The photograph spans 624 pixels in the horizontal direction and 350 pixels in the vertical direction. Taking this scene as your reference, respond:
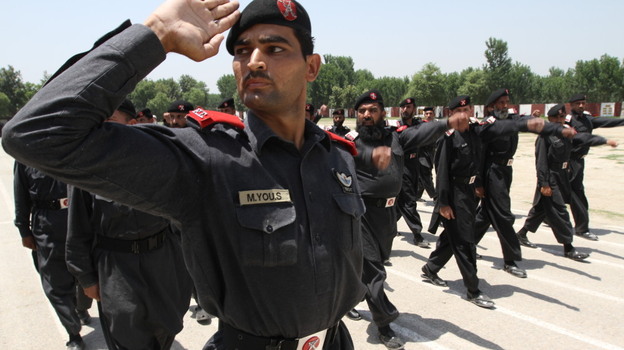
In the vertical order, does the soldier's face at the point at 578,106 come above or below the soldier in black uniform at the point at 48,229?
above

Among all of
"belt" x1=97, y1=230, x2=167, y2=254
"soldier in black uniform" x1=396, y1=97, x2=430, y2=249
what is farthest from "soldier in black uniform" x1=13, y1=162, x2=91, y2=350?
"soldier in black uniform" x1=396, y1=97, x2=430, y2=249

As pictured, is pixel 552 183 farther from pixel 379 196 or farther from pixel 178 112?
pixel 178 112

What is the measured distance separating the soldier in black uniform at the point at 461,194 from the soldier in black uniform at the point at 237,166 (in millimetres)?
3533

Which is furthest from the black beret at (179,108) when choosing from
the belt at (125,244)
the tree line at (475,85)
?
the tree line at (475,85)

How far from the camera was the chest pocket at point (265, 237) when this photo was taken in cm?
145

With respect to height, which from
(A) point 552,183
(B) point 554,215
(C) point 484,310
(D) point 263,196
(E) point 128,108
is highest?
(E) point 128,108

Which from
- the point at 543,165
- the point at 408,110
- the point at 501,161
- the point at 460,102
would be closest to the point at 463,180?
the point at 460,102

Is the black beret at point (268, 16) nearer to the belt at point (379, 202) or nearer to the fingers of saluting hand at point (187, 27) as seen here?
the fingers of saluting hand at point (187, 27)

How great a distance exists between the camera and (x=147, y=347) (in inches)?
121

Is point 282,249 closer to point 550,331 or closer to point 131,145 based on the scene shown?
point 131,145

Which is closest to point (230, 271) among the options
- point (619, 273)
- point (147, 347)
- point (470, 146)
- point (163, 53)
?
point (163, 53)

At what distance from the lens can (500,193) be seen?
6074mm

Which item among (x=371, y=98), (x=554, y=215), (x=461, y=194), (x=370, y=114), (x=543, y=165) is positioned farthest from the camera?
(x=543, y=165)

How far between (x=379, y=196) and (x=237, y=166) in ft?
10.2
